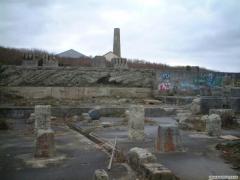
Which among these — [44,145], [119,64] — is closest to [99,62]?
[119,64]

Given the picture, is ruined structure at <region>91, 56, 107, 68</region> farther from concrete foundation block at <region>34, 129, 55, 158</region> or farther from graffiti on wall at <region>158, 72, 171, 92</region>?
concrete foundation block at <region>34, 129, 55, 158</region>

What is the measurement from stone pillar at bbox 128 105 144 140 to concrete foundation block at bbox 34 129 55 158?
335 cm

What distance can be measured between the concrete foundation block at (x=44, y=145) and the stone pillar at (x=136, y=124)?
3.35 meters

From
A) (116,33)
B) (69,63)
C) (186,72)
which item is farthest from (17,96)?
(116,33)

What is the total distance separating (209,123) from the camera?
491 inches

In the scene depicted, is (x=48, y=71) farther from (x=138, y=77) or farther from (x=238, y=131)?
(x=238, y=131)

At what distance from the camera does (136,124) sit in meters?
11.6

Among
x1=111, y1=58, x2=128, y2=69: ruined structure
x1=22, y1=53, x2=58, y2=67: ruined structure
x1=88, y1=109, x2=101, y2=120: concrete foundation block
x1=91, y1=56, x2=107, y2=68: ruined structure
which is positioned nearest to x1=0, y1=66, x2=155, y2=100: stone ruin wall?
x1=111, y1=58, x2=128, y2=69: ruined structure

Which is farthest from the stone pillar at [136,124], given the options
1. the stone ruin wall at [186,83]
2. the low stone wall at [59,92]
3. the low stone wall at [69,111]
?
the stone ruin wall at [186,83]

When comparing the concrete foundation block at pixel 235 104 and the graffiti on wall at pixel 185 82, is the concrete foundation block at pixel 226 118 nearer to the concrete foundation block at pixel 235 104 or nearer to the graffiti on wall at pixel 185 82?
the concrete foundation block at pixel 235 104

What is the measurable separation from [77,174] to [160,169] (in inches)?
73.1

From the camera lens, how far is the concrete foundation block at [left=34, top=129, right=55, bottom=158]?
8.91 meters

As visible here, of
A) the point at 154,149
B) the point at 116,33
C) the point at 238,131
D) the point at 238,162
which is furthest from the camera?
the point at 116,33

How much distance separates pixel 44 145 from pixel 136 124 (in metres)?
3.72
